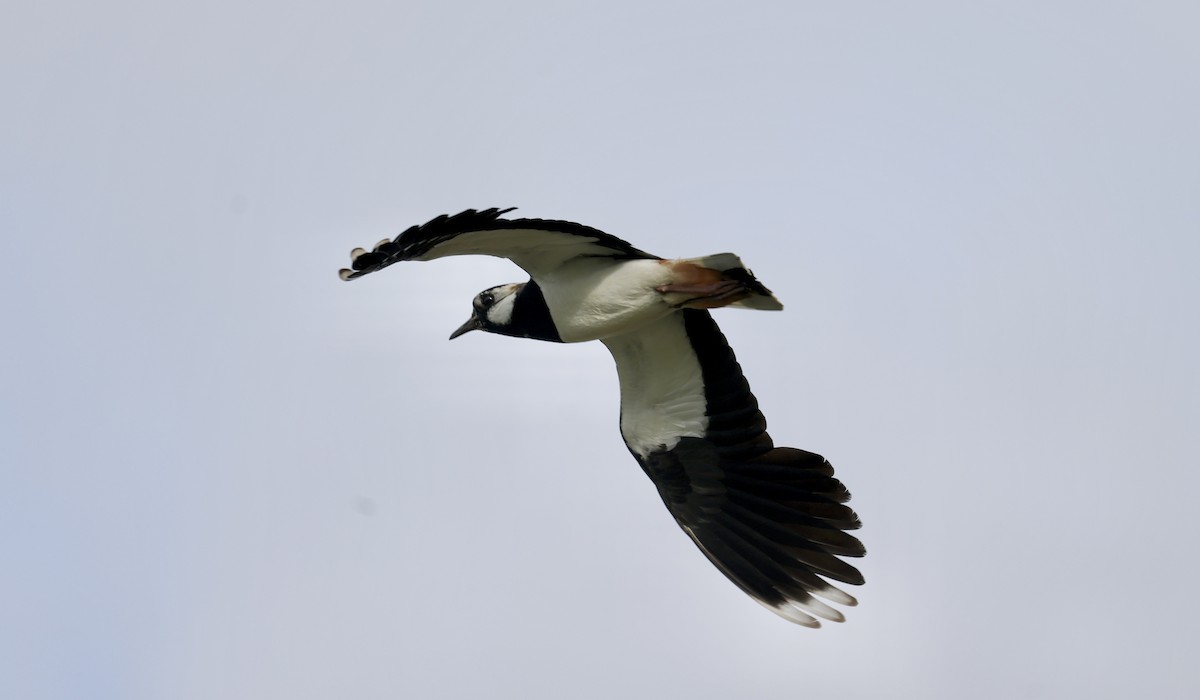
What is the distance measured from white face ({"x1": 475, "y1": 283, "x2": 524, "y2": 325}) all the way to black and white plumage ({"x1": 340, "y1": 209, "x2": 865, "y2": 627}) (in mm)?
12

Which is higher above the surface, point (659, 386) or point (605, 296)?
point (605, 296)

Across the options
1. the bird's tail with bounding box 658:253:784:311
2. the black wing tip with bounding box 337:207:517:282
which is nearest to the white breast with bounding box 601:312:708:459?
the bird's tail with bounding box 658:253:784:311

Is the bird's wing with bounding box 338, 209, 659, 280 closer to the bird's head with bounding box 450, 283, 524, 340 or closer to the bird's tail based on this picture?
the bird's tail

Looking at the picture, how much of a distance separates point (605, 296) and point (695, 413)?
1532 mm

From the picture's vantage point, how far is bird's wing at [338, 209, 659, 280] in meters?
9.18

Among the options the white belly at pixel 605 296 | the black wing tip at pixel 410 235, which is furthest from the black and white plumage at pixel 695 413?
the black wing tip at pixel 410 235

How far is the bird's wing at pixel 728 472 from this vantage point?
11.6 m

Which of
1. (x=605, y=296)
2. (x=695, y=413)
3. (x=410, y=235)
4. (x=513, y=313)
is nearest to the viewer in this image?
(x=410, y=235)

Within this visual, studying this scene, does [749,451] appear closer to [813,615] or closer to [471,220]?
[813,615]

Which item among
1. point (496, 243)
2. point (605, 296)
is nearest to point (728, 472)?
point (605, 296)

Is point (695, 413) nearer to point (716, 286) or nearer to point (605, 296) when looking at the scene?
point (605, 296)

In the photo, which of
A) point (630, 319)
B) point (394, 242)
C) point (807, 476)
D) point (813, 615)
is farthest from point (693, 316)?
point (394, 242)

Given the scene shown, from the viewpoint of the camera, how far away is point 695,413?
471 inches

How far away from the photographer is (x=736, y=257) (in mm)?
10305
